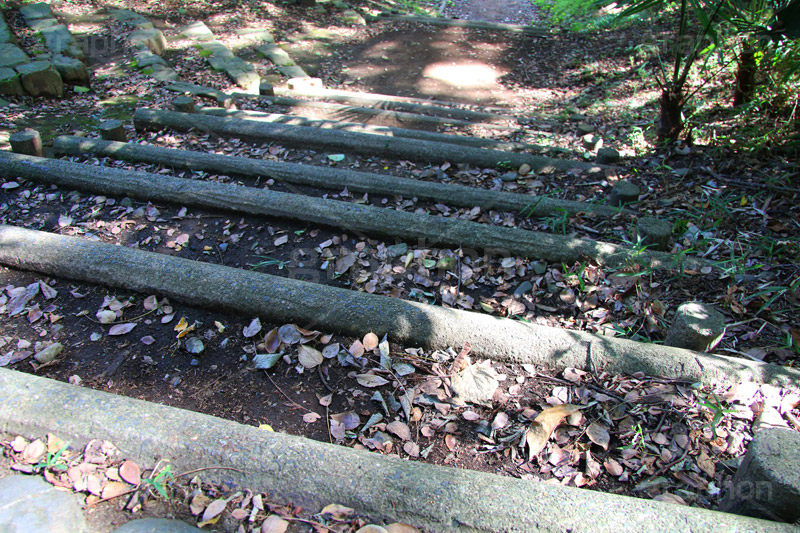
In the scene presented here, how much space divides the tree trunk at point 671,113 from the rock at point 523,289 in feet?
7.60

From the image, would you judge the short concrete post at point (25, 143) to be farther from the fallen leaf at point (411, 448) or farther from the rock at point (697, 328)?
the rock at point (697, 328)

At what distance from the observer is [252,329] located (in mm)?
2135

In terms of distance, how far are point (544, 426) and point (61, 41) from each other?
760cm

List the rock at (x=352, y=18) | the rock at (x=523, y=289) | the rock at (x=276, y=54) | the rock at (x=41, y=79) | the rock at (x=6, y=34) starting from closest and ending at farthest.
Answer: the rock at (x=523, y=289)
the rock at (x=41, y=79)
the rock at (x=6, y=34)
the rock at (x=276, y=54)
the rock at (x=352, y=18)

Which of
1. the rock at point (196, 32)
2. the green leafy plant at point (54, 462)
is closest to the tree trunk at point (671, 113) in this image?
the green leafy plant at point (54, 462)

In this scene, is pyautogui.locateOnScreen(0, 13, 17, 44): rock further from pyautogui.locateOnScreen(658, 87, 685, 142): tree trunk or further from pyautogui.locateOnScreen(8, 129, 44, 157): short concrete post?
pyautogui.locateOnScreen(658, 87, 685, 142): tree trunk

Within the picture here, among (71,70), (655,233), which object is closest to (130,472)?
(655,233)

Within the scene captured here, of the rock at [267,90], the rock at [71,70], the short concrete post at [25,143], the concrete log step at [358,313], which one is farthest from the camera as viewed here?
the rock at [267,90]

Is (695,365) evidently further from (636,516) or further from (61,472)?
(61,472)

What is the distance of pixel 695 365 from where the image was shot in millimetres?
1840

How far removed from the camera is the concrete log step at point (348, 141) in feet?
12.0

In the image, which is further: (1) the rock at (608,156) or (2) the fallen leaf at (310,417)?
(1) the rock at (608,156)

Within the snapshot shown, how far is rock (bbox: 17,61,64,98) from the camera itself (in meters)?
5.01

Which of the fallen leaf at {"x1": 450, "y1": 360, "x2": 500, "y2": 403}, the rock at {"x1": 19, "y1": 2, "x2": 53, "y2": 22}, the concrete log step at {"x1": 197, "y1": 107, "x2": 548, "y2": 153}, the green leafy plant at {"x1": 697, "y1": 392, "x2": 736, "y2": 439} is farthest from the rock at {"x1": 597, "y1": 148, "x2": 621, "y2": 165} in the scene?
the rock at {"x1": 19, "y1": 2, "x2": 53, "y2": 22}
